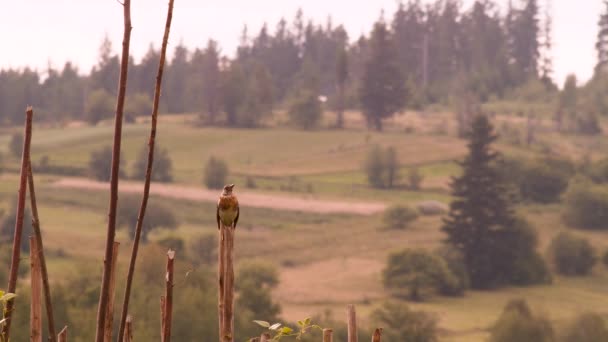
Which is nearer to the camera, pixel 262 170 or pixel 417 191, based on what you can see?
pixel 417 191

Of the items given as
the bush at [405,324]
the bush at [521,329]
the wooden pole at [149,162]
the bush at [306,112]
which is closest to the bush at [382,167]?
the bush at [306,112]

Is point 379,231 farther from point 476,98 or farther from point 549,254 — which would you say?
point 476,98

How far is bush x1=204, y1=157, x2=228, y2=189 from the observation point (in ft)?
192

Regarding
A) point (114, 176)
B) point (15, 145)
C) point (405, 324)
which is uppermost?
point (114, 176)

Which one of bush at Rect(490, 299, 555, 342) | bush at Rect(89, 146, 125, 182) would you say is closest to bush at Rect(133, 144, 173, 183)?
bush at Rect(89, 146, 125, 182)

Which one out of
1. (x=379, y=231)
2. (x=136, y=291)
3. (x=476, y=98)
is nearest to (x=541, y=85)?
(x=476, y=98)

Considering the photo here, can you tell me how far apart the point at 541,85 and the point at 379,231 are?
32.9 meters

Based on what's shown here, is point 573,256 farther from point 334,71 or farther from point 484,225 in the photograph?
point 334,71

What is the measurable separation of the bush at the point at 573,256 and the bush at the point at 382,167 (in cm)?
1448

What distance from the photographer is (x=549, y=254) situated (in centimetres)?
4694

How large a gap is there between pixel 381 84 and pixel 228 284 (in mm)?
70931

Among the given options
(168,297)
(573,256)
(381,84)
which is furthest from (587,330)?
(381,84)

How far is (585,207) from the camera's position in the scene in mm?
51125

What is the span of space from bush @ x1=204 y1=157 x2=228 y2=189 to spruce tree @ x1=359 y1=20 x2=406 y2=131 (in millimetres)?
15464
